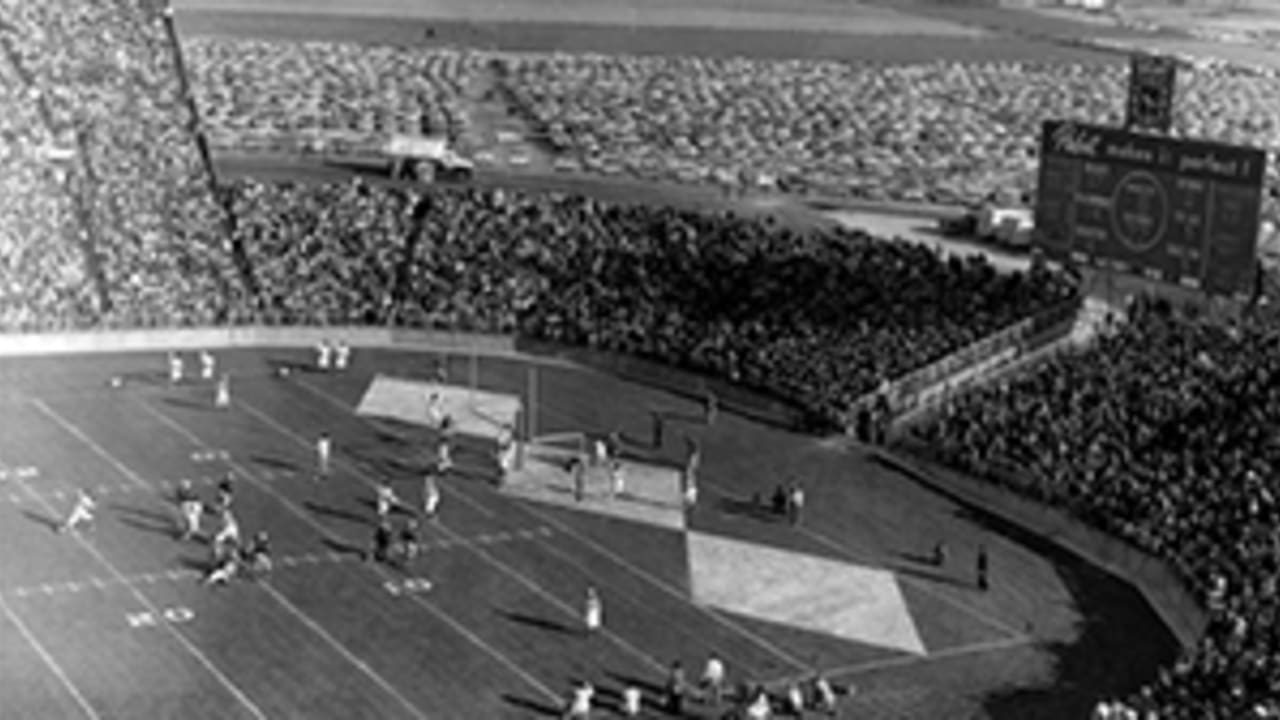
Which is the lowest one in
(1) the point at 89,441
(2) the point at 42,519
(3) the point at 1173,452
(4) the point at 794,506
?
(4) the point at 794,506

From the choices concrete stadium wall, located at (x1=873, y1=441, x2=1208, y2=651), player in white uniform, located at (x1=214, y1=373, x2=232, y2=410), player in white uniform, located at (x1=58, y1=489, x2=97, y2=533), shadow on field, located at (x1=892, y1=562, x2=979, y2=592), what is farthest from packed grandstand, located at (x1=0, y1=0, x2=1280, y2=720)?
player in white uniform, located at (x1=58, y1=489, x2=97, y2=533)

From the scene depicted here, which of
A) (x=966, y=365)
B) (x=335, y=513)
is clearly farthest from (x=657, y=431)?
(x=335, y=513)

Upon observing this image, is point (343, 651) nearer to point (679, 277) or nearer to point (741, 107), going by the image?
point (679, 277)

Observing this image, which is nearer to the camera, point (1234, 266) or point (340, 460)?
point (340, 460)

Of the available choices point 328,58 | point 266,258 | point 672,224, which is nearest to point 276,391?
point 266,258

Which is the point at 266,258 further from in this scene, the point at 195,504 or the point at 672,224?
the point at 195,504

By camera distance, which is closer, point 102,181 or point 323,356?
point 323,356
